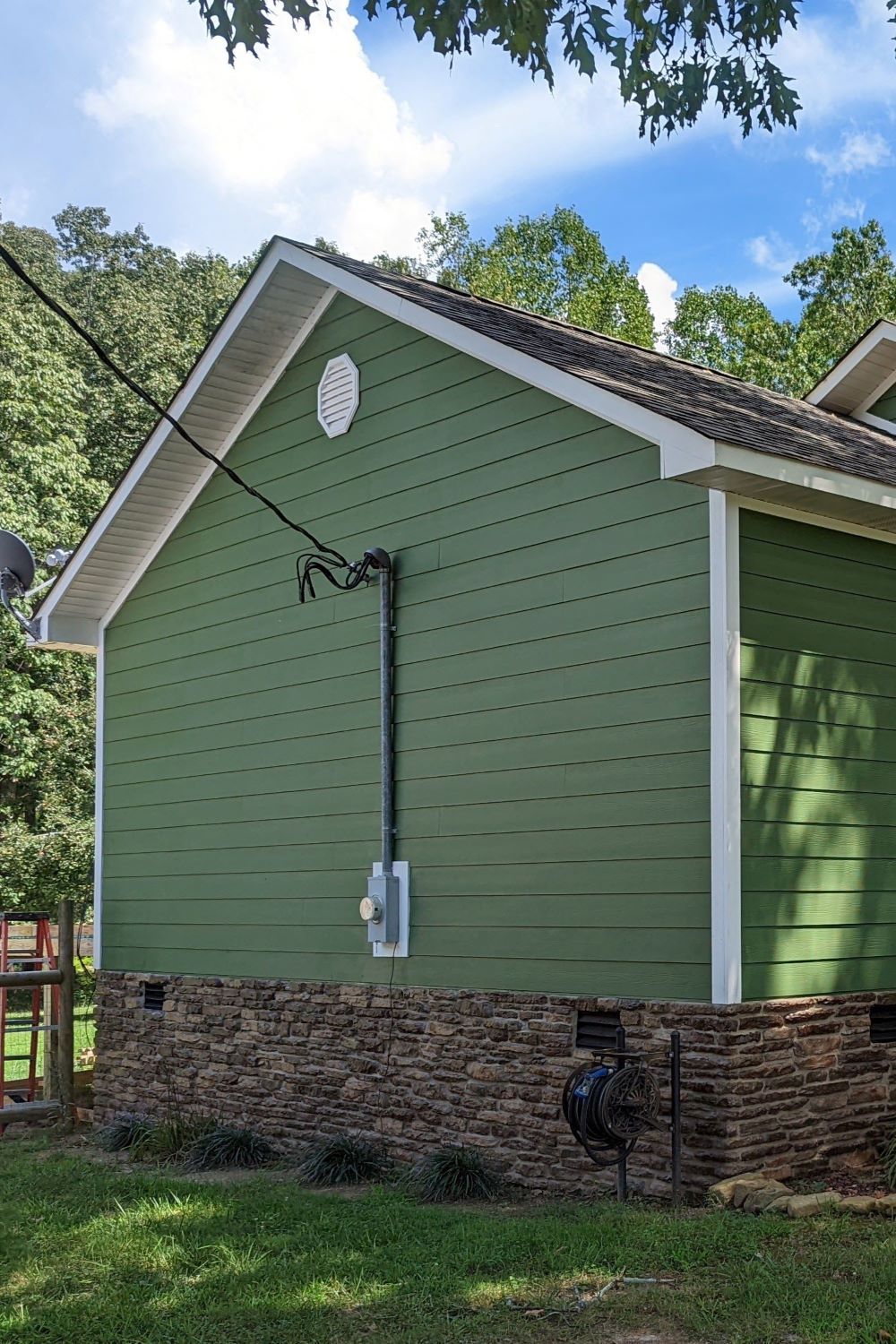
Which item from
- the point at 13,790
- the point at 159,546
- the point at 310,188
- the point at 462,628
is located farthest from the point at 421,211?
the point at 462,628

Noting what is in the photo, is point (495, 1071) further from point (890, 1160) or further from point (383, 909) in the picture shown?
point (890, 1160)

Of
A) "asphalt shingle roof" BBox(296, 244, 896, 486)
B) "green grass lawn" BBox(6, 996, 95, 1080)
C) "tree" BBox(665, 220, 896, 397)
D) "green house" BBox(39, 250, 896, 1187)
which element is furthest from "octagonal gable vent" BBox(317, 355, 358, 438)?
"tree" BBox(665, 220, 896, 397)

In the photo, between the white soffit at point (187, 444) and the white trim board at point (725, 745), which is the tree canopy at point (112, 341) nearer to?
the white soffit at point (187, 444)

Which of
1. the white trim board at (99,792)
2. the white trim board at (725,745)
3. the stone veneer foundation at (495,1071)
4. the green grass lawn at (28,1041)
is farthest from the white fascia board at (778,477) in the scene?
the green grass lawn at (28,1041)

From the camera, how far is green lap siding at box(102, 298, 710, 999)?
7.85 metres

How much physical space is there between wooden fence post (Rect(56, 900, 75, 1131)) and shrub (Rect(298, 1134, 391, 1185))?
4130mm

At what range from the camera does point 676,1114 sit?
281 inches

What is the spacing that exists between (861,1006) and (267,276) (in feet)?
20.8

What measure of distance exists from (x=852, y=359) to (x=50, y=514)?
13.5 meters

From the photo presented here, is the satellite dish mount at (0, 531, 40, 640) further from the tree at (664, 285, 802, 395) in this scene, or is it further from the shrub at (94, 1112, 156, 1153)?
the tree at (664, 285, 802, 395)

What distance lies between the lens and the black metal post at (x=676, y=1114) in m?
7.05

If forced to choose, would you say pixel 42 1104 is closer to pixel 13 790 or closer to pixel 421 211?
pixel 13 790

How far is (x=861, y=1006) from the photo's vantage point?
788cm

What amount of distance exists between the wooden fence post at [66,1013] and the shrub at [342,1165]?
4.13 metres
